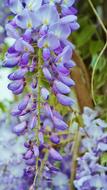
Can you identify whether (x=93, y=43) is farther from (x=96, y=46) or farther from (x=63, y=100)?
(x=63, y=100)

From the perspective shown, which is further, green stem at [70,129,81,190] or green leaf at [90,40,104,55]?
green leaf at [90,40,104,55]

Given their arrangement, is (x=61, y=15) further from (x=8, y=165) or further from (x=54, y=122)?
(x=8, y=165)

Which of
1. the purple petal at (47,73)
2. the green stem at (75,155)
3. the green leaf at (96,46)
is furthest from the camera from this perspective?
the green leaf at (96,46)

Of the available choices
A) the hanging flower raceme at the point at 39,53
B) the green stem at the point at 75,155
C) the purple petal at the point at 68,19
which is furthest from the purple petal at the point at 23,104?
the green stem at the point at 75,155

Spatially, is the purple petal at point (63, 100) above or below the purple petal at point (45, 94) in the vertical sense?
below

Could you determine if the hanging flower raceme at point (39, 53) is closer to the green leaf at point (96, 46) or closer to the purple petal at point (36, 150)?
the purple petal at point (36, 150)

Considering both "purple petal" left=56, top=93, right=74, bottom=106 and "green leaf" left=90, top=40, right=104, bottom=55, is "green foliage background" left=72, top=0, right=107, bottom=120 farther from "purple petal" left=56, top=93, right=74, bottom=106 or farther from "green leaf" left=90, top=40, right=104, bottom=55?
"purple petal" left=56, top=93, right=74, bottom=106

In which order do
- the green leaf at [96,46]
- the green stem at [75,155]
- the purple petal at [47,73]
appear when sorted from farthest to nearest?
the green leaf at [96,46] < the green stem at [75,155] < the purple petal at [47,73]

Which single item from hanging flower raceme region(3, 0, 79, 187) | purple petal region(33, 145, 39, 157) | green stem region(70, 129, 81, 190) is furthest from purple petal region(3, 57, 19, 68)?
green stem region(70, 129, 81, 190)

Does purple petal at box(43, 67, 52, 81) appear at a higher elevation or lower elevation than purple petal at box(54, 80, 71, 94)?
higher

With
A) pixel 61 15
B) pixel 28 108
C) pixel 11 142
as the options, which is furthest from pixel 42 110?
pixel 11 142

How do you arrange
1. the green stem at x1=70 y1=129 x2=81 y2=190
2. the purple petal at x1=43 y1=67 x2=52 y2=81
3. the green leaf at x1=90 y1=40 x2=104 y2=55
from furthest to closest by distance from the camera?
the green leaf at x1=90 y1=40 x2=104 y2=55
the green stem at x1=70 y1=129 x2=81 y2=190
the purple petal at x1=43 y1=67 x2=52 y2=81

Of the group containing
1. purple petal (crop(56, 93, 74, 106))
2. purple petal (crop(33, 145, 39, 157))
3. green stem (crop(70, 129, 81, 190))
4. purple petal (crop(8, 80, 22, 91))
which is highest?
purple petal (crop(8, 80, 22, 91))
